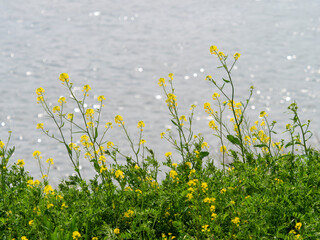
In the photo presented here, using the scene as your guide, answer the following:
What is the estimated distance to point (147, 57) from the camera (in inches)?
389

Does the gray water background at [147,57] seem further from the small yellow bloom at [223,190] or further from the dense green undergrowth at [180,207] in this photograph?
the small yellow bloom at [223,190]

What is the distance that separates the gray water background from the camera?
7.29 meters

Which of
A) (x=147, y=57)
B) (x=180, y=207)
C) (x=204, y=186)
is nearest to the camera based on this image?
(x=204, y=186)

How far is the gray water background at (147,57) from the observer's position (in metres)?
7.29

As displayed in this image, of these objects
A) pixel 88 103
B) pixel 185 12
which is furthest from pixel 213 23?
pixel 88 103

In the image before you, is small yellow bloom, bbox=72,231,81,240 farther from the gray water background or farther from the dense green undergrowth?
the gray water background

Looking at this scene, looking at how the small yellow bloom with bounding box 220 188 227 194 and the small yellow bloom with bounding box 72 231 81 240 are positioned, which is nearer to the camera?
the small yellow bloom with bounding box 72 231 81 240

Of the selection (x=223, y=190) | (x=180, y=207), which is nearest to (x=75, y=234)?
(x=180, y=207)

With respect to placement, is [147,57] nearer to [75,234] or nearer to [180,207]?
[180,207]

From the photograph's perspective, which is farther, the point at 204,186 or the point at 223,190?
the point at 223,190

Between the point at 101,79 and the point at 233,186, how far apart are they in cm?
605

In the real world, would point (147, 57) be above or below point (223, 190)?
above

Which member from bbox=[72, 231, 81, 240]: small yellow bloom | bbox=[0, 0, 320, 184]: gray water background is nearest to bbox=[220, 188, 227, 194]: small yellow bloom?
bbox=[72, 231, 81, 240]: small yellow bloom

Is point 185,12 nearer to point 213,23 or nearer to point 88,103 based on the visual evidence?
point 213,23
